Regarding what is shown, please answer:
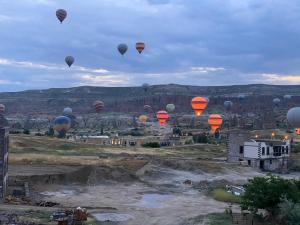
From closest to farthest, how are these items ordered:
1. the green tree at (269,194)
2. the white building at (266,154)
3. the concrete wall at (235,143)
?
the green tree at (269,194) < the white building at (266,154) < the concrete wall at (235,143)

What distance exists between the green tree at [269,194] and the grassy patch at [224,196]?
46.2ft

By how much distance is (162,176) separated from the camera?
211ft

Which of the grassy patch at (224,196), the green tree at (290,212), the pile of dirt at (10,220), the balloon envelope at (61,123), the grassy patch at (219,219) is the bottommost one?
the grassy patch at (224,196)

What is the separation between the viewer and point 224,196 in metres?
50.8

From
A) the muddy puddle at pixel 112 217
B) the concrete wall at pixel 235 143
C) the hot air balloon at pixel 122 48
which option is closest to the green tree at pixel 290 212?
the muddy puddle at pixel 112 217

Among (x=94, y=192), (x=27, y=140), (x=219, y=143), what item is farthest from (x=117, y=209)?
(x=219, y=143)

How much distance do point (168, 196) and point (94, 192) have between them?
7.94 meters

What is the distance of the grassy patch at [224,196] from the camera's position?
49.6 metres

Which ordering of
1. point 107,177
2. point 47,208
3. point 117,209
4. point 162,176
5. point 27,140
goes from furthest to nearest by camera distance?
point 27,140 < point 162,176 < point 107,177 < point 117,209 < point 47,208

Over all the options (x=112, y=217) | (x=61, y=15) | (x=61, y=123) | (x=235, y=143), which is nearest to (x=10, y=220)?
(x=112, y=217)

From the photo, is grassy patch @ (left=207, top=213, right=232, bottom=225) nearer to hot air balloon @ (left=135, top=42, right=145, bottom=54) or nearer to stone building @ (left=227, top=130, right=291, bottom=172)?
stone building @ (left=227, top=130, right=291, bottom=172)

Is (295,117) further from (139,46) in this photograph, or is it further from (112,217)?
(112,217)

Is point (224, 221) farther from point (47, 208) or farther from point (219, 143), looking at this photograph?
point (219, 143)

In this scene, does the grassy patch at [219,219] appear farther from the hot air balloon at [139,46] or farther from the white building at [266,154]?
the hot air balloon at [139,46]
